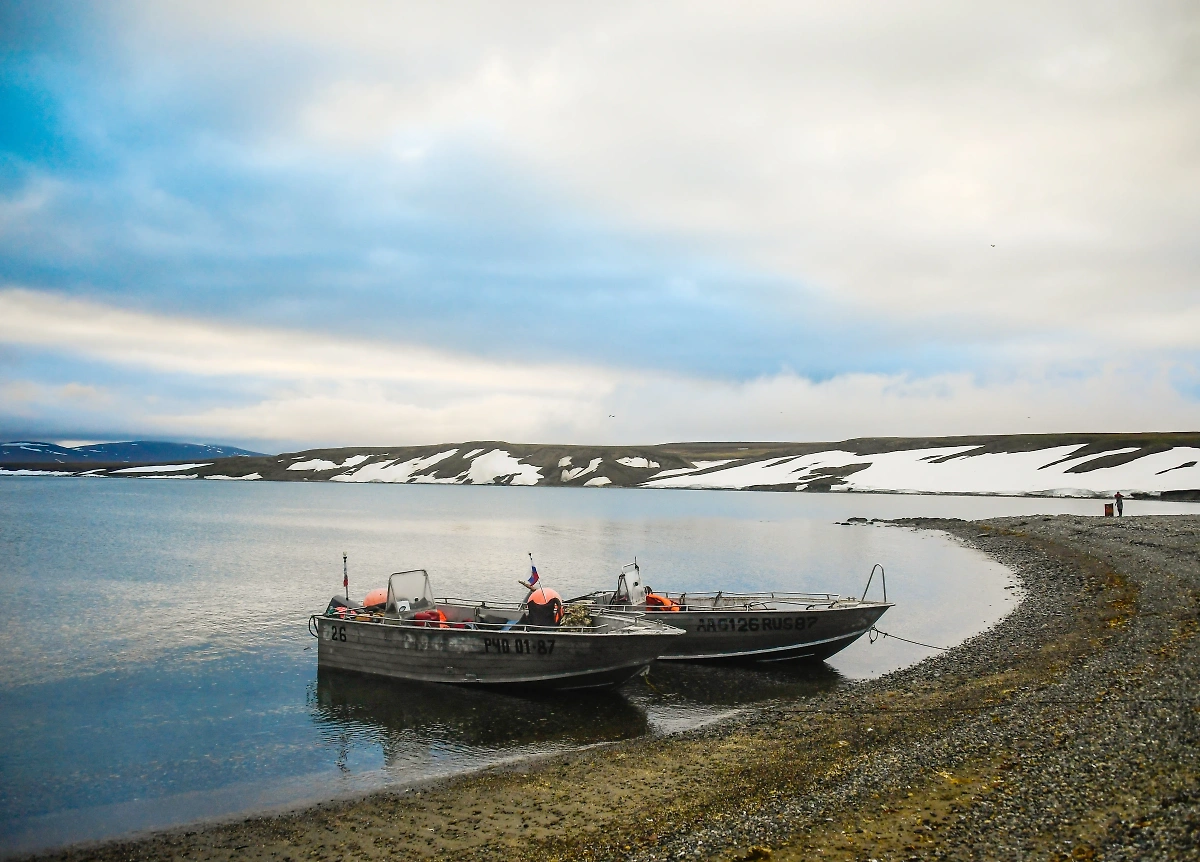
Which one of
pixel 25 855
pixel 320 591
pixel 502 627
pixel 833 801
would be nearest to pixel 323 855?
pixel 25 855

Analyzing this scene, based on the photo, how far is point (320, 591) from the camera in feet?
112

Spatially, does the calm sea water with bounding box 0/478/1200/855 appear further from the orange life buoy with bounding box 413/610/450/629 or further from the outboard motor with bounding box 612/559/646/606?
the outboard motor with bounding box 612/559/646/606

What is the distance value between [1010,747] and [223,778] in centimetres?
1325

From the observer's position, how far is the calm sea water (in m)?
13.3

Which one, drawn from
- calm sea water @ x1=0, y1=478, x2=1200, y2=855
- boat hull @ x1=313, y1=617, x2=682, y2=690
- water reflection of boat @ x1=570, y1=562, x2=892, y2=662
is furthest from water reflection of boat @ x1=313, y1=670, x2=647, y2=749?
water reflection of boat @ x1=570, y1=562, x2=892, y2=662

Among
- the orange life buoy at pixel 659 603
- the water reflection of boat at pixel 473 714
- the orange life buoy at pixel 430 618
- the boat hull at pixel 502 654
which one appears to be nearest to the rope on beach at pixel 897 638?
the orange life buoy at pixel 659 603

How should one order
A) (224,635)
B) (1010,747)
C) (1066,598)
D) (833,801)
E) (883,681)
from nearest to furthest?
(833,801) → (1010,747) → (883,681) → (224,635) → (1066,598)

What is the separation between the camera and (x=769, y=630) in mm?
20891

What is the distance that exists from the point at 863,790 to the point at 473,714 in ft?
31.5

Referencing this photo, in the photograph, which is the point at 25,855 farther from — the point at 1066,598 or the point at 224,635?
the point at 1066,598

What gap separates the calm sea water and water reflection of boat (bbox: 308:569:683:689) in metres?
0.53

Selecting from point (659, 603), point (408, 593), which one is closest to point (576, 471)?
point (659, 603)

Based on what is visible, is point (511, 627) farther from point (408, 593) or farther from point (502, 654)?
point (408, 593)

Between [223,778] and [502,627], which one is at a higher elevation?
[502,627]
